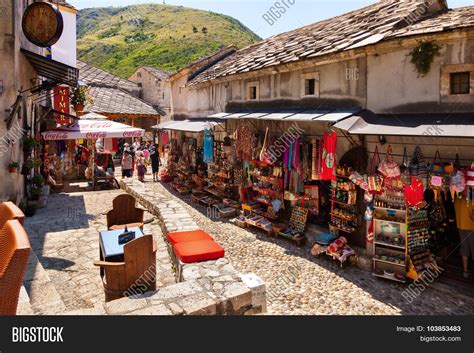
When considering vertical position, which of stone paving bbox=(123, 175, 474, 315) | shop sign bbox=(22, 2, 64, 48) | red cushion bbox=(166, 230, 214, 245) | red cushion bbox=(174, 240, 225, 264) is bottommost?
stone paving bbox=(123, 175, 474, 315)

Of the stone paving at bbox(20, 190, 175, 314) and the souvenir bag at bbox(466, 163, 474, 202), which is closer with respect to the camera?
the stone paving at bbox(20, 190, 175, 314)

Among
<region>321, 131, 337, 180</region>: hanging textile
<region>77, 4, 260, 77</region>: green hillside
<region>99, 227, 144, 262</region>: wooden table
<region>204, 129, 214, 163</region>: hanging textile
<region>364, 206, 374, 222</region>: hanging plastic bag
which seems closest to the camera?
<region>99, 227, 144, 262</region>: wooden table

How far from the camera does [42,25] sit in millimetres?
9789

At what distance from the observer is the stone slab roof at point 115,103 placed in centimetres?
3033

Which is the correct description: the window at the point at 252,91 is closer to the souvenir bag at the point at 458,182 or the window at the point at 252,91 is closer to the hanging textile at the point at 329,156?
the hanging textile at the point at 329,156

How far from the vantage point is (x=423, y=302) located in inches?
292

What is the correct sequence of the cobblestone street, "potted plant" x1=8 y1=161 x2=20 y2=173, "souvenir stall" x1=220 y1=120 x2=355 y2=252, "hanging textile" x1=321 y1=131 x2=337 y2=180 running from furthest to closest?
"souvenir stall" x1=220 y1=120 x2=355 y2=252 < "potted plant" x1=8 y1=161 x2=20 y2=173 < "hanging textile" x1=321 y1=131 x2=337 y2=180 < the cobblestone street

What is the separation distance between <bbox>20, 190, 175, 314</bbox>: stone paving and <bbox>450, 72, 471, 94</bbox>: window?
24.3 feet

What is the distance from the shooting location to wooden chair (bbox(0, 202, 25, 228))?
4677mm

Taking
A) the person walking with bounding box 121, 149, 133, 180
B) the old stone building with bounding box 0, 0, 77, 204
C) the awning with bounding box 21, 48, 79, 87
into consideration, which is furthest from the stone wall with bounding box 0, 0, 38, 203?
the person walking with bounding box 121, 149, 133, 180

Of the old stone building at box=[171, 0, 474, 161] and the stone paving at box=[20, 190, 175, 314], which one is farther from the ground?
the old stone building at box=[171, 0, 474, 161]

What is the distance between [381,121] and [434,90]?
124cm

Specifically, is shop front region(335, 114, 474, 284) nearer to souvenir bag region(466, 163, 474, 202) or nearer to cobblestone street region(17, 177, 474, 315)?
souvenir bag region(466, 163, 474, 202)

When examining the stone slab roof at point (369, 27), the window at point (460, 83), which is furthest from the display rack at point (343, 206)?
the stone slab roof at point (369, 27)
